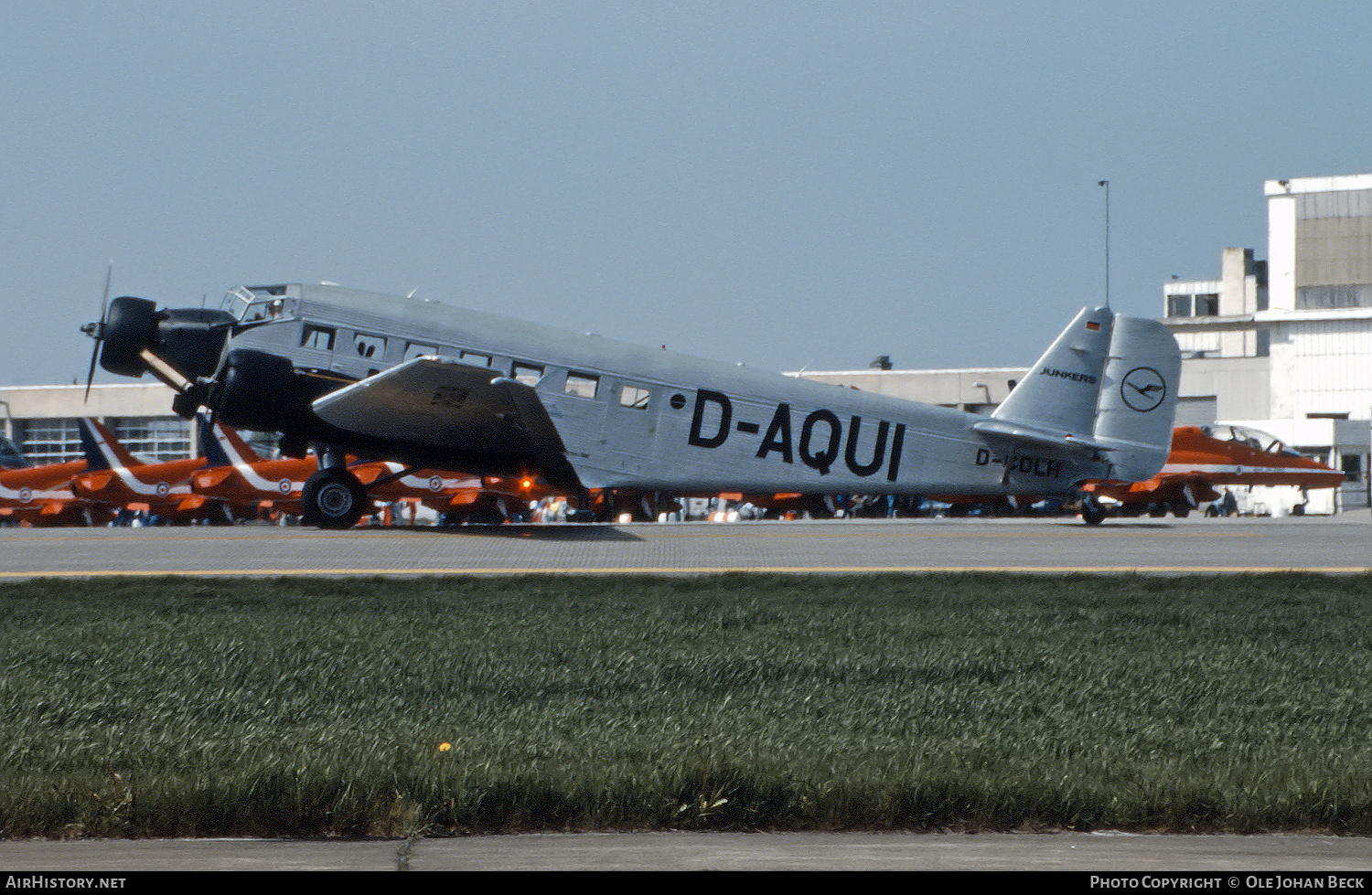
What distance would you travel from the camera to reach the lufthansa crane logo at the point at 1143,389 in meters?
24.1

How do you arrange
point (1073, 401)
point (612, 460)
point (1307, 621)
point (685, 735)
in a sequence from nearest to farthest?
point (685, 735) → point (1307, 621) → point (612, 460) → point (1073, 401)

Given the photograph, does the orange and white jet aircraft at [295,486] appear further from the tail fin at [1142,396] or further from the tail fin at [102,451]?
the tail fin at [1142,396]

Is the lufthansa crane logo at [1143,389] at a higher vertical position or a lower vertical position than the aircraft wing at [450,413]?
higher

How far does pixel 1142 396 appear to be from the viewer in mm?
24203

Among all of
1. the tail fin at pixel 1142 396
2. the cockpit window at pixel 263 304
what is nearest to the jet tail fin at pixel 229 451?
the cockpit window at pixel 263 304

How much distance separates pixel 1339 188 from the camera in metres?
70.6

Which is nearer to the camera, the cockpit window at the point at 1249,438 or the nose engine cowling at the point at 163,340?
the nose engine cowling at the point at 163,340

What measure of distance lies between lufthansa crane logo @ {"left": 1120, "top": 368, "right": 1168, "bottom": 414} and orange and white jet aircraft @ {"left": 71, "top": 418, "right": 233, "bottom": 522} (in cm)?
2398

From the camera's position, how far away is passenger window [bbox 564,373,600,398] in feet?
68.3

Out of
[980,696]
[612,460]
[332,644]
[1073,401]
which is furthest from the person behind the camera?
[1073,401]

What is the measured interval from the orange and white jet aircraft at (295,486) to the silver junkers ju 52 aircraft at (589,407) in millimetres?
10483
